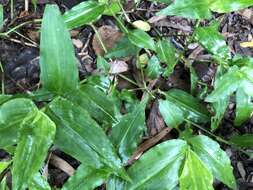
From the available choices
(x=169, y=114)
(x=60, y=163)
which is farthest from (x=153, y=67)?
(x=60, y=163)

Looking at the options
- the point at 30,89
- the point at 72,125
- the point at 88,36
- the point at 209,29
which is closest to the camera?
the point at 72,125

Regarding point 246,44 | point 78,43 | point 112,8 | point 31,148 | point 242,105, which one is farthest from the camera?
point 246,44

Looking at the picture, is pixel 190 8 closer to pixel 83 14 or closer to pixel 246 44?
pixel 83 14

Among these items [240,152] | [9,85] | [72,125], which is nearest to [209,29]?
[240,152]

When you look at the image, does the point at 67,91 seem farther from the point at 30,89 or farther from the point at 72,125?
the point at 30,89

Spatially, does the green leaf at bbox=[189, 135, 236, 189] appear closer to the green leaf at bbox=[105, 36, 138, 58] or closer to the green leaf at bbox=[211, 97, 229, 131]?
the green leaf at bbox=[211, 97, 229, 131]

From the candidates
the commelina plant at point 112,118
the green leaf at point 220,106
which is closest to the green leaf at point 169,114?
the commelina plant at point 112,118

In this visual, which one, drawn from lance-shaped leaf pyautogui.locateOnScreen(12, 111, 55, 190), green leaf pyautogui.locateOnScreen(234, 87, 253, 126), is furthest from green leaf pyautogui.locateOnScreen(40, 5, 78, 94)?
green leaf pyautogui.locateOnScreen(234, 87, 253, 126)
